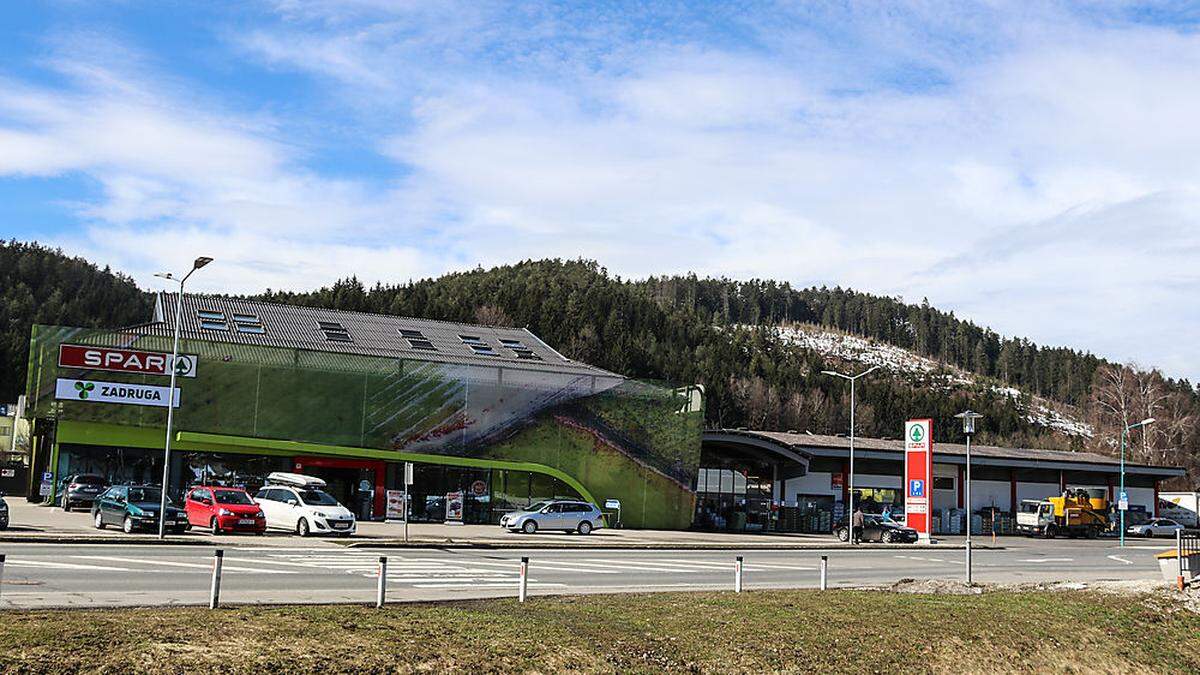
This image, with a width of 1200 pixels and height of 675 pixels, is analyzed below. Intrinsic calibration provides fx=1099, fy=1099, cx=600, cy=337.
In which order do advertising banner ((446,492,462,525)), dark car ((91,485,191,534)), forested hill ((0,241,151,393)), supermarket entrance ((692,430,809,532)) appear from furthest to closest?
forested hill ((0,241,151,393))
supermarket entrance ((692,430,809,532))
advertising banner ((446,492,462,525))
dark car ((91,485,191,534))

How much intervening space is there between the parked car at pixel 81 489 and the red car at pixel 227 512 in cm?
1143

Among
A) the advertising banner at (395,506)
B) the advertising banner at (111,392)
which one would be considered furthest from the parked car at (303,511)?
the advertising banner at (111,392)

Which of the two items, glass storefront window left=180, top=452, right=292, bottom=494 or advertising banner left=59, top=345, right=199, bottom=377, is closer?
advertising banner left=59, top=345, right=199, bottom=377

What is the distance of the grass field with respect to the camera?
11.5 m

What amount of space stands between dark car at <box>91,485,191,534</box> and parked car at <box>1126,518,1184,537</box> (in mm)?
61478

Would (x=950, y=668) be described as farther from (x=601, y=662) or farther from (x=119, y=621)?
(x=119, y=621)

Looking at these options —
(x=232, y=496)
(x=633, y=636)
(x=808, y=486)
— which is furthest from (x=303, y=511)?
(x=808, y=486)

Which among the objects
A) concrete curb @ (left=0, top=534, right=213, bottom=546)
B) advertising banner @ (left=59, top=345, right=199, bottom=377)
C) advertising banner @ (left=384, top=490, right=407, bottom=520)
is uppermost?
advertising banner @ (left=59, top=345, right=199, bottom=377)

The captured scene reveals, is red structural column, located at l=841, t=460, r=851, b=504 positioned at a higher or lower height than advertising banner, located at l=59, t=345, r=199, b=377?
lower

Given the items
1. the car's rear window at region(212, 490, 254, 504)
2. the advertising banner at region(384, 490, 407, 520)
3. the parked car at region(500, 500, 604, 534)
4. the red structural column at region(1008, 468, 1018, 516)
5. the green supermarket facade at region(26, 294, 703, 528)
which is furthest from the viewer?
the red structural column at region(1008, 468, 1018, 516)

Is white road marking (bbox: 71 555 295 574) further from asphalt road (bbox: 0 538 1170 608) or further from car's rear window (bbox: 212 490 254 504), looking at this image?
car's rear window (bbox: 212 490 254 504)

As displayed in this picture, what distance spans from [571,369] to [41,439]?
27391 millimetres

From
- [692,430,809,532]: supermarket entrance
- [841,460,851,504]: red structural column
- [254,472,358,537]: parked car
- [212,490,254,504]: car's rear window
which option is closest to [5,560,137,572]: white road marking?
[212,490,254,504]: car's rear window

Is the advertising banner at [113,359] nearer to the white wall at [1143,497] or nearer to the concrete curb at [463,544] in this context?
the concrete curb at [463,544]
